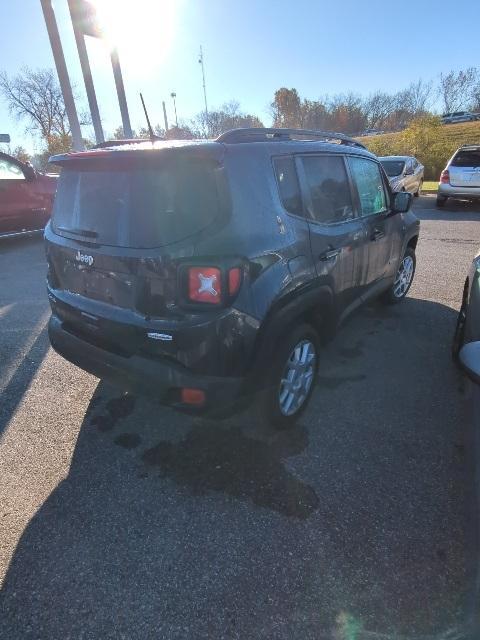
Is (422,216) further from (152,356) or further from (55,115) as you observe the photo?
(55,115)

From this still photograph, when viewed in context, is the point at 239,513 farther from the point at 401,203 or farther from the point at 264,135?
the point at 401,203

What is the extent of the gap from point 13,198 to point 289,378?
8315mm

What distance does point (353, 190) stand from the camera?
3275 millimetres

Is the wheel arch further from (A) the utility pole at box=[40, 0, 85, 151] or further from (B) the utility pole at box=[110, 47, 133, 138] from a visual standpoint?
(B) the utility pole at box=[110, 47, 133, 138]

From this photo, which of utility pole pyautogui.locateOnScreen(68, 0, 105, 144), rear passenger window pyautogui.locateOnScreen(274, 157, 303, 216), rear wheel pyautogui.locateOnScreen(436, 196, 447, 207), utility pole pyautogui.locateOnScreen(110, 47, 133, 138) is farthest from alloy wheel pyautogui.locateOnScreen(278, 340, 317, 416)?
utility pole pyautogui.locateOnScreen(110, 47, 133, 138)

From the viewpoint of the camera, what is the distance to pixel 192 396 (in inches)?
84.4

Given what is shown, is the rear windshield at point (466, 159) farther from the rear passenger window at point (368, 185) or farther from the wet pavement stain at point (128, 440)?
the wet pavement stain at point (128, 440)

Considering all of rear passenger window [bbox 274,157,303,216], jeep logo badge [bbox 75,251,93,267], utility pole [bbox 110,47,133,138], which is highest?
utility pole [bbox 110,47,133,138]

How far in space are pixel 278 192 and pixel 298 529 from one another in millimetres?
1888

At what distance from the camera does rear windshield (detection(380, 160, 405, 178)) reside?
Answer: 1208 centimetres

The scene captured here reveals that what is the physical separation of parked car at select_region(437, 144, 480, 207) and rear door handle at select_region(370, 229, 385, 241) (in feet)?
30.9

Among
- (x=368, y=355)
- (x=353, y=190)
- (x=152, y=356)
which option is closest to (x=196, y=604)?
(x=152, y=356)

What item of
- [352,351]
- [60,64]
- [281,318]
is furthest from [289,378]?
[60,64]

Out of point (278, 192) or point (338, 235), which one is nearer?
point (278, 192)
